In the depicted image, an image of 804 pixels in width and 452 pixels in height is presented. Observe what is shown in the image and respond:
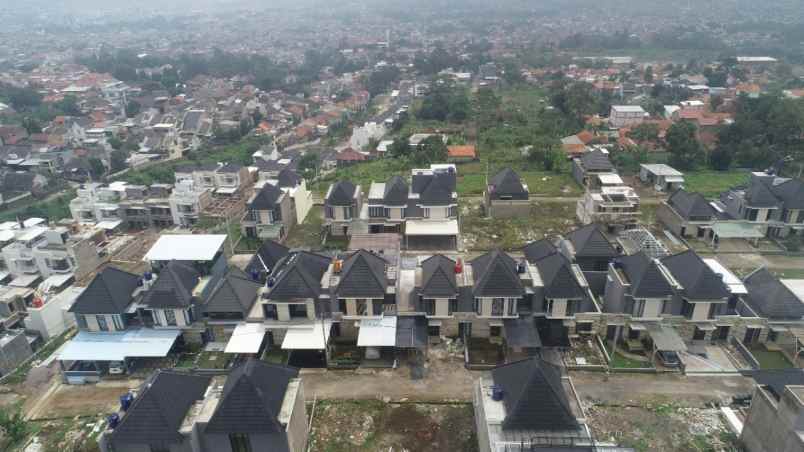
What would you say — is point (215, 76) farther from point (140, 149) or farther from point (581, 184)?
point (581, 184)

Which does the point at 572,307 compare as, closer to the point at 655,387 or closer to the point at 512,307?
the point at 512,307

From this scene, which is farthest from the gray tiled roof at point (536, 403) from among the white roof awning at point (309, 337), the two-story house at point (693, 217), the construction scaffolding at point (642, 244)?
the two-story house at point (693, 217)

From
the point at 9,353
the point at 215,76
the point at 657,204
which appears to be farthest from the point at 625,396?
the point at 215,76

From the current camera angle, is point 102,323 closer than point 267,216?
Yes

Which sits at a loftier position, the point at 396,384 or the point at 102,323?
the point at 102,323

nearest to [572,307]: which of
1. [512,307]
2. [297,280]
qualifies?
[512,307]

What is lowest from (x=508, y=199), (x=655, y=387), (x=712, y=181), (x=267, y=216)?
(x=712, y=181)
